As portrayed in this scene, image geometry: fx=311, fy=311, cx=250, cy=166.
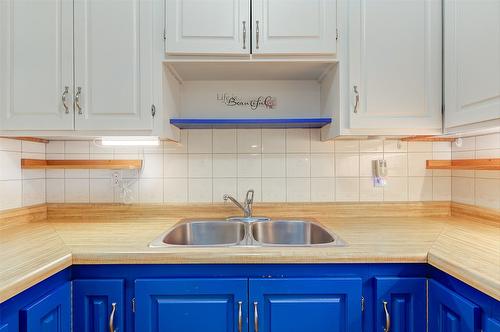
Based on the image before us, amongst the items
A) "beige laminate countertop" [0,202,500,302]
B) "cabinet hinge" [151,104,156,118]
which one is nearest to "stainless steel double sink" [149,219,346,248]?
"beige laminate countertop" [0,202,500,302]

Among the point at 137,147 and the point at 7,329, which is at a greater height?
the point at 137,147

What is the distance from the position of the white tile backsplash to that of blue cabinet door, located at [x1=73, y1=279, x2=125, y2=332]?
72 cm

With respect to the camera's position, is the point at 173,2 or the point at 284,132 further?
the point at 284,132

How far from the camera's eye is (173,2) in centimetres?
147

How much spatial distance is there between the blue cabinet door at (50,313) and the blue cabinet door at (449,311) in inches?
53.8

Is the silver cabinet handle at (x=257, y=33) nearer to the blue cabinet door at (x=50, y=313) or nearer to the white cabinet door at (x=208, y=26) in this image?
the white cabinet door at (x=208, y=26)

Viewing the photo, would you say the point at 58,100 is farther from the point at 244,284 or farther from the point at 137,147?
the point at 244,284

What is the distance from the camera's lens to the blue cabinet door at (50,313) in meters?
0.98

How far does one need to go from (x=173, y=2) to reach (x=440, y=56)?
4.27ft

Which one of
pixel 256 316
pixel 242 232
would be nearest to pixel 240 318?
pixel 256 316

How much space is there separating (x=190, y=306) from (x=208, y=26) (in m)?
1.24

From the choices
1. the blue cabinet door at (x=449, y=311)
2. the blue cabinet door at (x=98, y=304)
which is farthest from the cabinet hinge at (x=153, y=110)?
the blue cabinet door at (x=449, y=311)

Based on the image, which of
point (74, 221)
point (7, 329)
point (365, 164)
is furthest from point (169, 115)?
point (365, 164)

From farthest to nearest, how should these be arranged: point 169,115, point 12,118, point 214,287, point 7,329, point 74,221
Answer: point 74,221
point 169,115
point 12,118
point 214,287
point 7,329
